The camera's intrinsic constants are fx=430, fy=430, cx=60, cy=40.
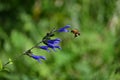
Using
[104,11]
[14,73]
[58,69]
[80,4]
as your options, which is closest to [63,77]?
[58,69]

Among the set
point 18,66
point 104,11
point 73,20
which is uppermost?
point 73,20

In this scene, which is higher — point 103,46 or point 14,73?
point 103,46

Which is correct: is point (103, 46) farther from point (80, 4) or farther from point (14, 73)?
point (14, 73)

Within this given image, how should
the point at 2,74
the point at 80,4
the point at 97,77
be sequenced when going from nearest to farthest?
the point at 97,77 → the point at 2,74 → the point at 80,4

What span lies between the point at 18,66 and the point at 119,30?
1.11 metres

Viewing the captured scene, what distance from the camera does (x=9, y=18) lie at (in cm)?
482

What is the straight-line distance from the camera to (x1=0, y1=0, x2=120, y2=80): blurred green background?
3631mm

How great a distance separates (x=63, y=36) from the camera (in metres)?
4.57

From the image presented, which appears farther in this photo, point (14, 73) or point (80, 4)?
point (80, 4)

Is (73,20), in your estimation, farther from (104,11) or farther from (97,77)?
(97,77)

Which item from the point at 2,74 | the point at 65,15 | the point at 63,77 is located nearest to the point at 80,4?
the point at 65,15

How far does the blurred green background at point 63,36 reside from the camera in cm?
363

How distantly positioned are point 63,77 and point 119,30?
911 millimetres

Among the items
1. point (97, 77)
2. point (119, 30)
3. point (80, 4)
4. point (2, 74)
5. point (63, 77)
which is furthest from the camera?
point (80, 4)
